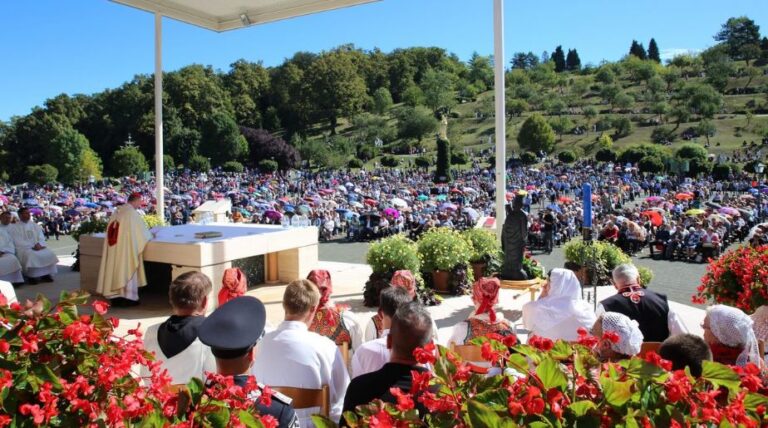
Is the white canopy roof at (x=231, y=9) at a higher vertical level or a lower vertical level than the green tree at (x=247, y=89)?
lower

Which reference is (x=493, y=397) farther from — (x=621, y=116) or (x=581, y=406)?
(x=621, y=116)

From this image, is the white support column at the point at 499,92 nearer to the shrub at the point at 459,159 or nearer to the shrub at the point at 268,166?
the shrub at the point at 459,159

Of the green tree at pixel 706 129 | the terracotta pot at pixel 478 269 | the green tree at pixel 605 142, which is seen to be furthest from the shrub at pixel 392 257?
the green tree at pixel 706 129

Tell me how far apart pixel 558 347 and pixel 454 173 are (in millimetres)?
54810

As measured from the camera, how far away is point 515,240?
27.7 ft

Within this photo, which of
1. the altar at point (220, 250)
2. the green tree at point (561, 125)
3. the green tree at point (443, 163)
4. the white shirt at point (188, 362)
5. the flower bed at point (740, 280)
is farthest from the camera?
the green tree at point (561, 125)

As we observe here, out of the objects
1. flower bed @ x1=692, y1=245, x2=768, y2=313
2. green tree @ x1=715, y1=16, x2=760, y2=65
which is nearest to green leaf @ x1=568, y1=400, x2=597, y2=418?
flower bed @ x1=692, y1=245, x2=768, y2=313

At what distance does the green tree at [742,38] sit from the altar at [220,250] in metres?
115

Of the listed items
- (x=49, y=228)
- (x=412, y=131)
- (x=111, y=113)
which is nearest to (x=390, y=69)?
(x=412, y=131)

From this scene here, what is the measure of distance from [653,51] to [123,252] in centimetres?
13630

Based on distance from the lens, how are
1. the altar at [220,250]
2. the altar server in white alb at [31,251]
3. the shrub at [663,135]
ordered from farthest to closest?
the shrub at [663,135], the altar server in white alb at [31,251], the altar at [220,250]

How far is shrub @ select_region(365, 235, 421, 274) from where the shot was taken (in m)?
8.58

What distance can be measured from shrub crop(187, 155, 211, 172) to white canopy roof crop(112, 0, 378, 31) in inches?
2193

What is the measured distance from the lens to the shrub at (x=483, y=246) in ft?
31.6
